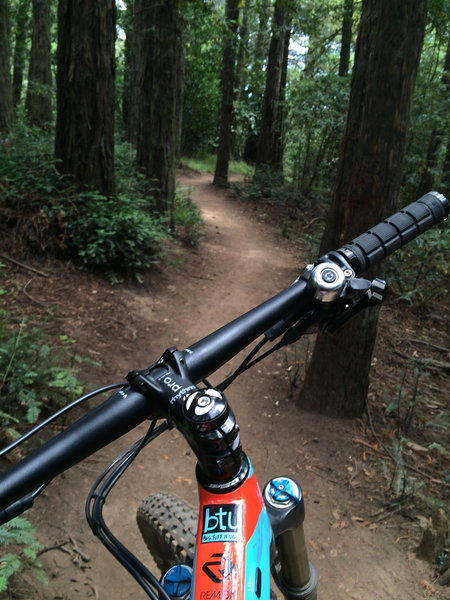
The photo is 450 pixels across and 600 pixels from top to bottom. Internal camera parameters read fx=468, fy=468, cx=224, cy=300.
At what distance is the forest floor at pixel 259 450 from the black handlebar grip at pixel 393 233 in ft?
8.21

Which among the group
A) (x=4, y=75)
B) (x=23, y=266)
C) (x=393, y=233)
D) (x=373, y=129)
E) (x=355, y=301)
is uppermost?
(x=4, y=75)

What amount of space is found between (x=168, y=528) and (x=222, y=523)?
4.04 ft

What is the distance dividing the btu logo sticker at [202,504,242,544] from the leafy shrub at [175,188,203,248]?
8.99m

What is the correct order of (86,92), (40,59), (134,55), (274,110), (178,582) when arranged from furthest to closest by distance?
(274,110), (40,59), (134,55), (86,92), (178,582)

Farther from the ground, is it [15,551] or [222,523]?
[222,523]

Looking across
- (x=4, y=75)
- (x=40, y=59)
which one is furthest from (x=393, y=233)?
(x=40, y=59)

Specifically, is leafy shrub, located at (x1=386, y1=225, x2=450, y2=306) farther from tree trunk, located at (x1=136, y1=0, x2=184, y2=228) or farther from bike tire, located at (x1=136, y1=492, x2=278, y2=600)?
bike tire, located at (x1=136, y1=492, x2=278, y2=600)

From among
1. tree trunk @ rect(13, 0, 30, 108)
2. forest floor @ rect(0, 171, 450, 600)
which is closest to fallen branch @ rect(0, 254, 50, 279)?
forest floor @ rect(0, 171, 450, 600)

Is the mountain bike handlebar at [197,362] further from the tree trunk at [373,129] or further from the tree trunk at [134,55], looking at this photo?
the tree trunk at [134,55]

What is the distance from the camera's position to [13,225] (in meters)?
6.57

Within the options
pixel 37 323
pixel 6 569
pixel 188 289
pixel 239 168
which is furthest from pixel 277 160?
pixel 6 569

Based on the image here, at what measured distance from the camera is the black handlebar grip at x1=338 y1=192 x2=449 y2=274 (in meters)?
1.41

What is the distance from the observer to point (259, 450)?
463 centimetres

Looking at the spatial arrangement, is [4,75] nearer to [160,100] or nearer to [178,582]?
[160,100]
